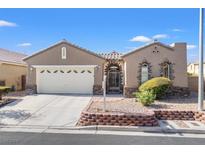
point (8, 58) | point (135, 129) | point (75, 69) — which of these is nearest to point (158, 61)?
point (75, 69)

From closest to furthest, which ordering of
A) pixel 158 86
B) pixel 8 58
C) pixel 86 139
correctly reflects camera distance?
pixel 86 139 < pixel 158 86 < pixel 8 58

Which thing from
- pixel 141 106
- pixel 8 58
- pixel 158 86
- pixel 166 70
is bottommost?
pixel 141 106

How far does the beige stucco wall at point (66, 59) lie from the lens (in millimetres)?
22500

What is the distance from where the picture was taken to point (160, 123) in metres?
13.7

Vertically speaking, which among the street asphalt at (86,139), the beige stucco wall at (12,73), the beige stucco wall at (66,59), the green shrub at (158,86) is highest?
the beige stucco wall at (66,59)

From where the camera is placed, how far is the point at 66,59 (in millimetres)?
22688

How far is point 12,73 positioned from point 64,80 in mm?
5734

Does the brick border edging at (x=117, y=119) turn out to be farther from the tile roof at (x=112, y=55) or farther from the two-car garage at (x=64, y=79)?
the tile roof at (x=112, y=55)

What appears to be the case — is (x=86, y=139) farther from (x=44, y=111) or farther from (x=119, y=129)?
(x=44, y=111)

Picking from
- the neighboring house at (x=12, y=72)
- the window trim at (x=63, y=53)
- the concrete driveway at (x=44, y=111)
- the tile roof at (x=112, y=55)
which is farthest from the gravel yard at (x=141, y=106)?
the neighboring house at (x=12, y=72)
